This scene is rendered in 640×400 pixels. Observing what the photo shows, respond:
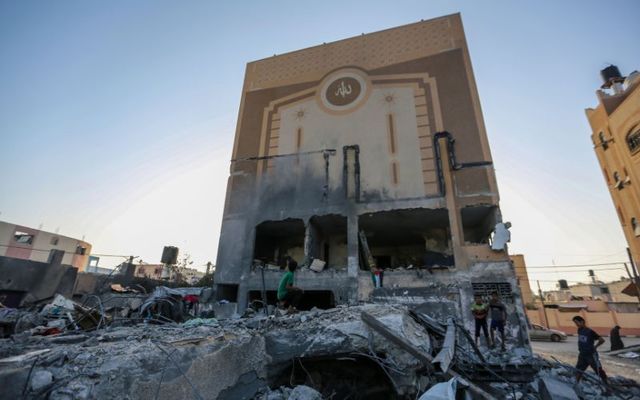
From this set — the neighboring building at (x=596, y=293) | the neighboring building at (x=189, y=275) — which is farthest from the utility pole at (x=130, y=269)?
the neighboring building at (x=596, y=293)

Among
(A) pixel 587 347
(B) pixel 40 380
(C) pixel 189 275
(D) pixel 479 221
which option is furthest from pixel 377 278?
(C) pixel 189 275

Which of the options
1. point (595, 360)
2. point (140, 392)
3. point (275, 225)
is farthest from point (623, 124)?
point (140, 392)

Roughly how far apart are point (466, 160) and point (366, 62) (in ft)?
25.3

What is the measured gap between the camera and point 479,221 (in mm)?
13906

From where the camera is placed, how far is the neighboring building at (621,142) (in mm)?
18375

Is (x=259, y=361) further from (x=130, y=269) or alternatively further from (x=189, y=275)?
(x=189, y=275)

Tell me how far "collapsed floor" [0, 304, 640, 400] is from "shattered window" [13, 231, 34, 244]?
39.0 m

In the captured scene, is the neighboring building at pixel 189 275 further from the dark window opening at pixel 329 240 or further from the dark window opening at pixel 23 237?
the dark window opening at pixel 23 237

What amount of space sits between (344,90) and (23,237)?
3785cm

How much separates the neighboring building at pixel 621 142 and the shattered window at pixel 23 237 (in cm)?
5225

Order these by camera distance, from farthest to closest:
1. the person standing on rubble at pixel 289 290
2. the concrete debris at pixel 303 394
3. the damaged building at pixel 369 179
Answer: the damaged building at pixel 369 179
the person standing on rubble at pixel 289 290
the concrete debris at pixel 303 394

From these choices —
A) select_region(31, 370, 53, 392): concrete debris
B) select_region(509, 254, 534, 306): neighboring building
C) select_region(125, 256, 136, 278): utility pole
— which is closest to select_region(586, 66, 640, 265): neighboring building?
select_region(509, 254, 534, 306): neighboring building

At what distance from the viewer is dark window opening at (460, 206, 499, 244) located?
39.8 ft

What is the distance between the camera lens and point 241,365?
12.7ft
